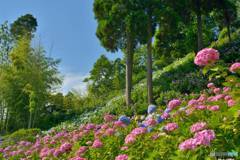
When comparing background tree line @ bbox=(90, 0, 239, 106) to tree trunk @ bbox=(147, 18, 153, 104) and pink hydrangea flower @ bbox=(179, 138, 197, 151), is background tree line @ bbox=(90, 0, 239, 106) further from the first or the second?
pink hydrangea flower @ bbox=(179, 138, 197, 151)

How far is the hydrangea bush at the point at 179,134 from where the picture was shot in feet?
11.9

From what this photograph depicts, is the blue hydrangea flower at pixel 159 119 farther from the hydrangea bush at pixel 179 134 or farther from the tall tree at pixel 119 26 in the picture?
the tall tree at pixel 119 26

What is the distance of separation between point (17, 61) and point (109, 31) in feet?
40.4

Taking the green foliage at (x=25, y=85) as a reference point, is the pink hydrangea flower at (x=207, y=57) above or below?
below

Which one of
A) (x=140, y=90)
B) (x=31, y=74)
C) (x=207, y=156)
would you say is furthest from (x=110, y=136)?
(x=31, y=74)

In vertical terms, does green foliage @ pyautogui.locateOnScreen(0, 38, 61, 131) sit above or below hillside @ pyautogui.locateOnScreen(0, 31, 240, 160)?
above

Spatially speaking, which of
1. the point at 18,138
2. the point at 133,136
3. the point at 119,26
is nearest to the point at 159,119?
the point at 133,136

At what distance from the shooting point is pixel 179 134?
4777 millimetres

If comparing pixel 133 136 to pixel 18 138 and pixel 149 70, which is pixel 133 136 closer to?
pixel 18 138

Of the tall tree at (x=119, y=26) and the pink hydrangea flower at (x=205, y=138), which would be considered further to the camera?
the tall tree at (x=119, y=26)

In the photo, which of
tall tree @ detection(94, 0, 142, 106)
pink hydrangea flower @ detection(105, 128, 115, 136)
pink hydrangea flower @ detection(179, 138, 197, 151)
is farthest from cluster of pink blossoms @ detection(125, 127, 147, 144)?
tall tree @ detection(94, 0, 142, 106)

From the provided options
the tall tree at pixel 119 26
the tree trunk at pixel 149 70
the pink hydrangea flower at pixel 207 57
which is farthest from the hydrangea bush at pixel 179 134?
the tall tree at pixel 119 26

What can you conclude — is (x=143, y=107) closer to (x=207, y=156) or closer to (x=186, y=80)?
(x=186, y=80)

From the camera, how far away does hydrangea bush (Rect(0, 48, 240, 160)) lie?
362 centimetres
